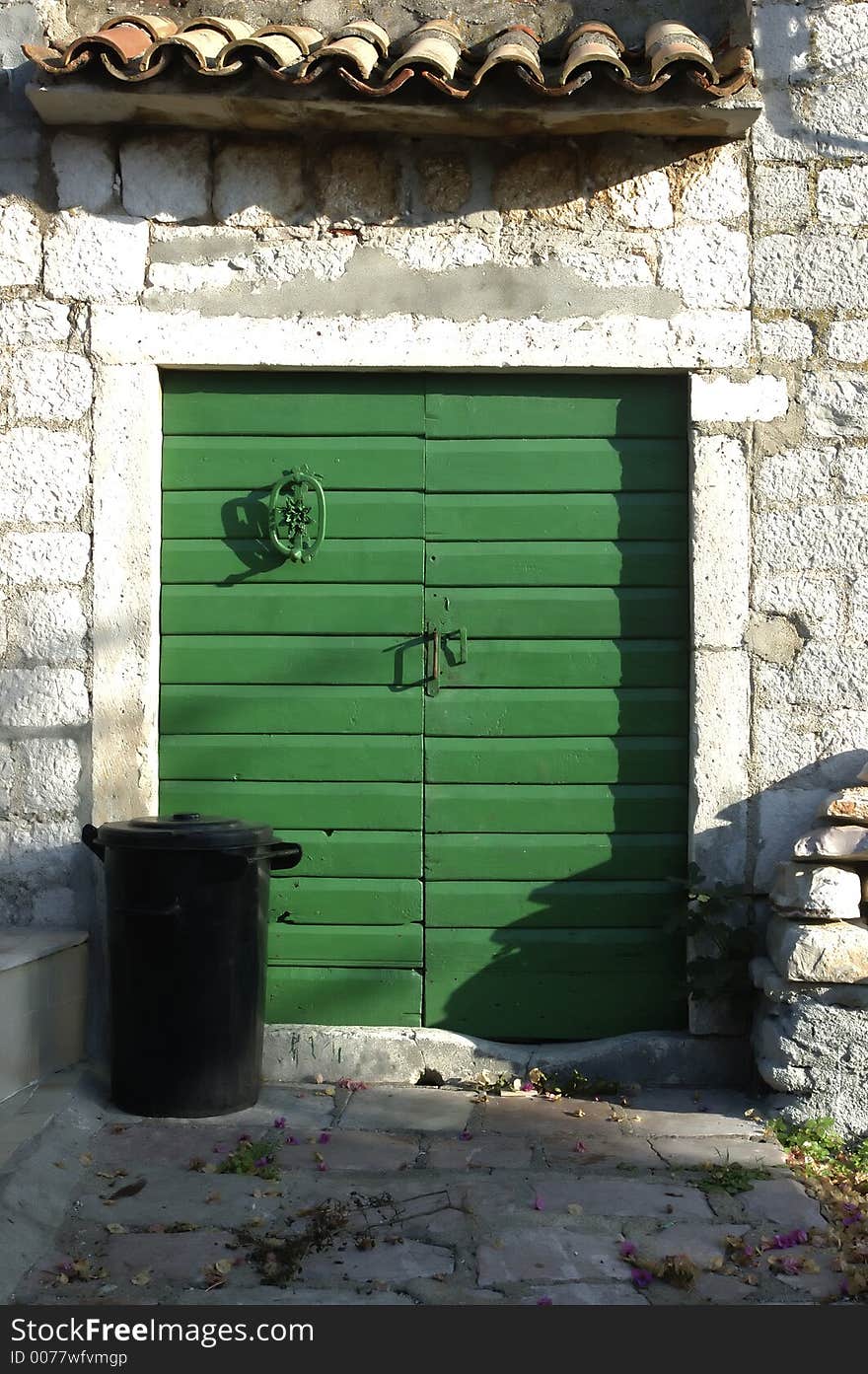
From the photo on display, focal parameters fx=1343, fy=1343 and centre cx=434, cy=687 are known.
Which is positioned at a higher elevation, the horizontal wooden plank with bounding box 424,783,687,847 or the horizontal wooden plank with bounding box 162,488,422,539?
the horizontal wooden plank with bounding box 162,488,422,539

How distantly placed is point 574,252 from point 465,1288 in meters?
3.53

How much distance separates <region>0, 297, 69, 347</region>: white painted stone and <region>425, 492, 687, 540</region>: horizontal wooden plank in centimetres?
151

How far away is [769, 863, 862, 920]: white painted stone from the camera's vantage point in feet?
14.4

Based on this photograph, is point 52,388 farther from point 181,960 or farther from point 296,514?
point 181,960

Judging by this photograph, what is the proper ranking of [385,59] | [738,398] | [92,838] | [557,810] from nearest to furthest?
[92,838] → [385,59] → [738,398] → [557,810]

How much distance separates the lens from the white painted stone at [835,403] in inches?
193

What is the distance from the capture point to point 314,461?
16.6 ft

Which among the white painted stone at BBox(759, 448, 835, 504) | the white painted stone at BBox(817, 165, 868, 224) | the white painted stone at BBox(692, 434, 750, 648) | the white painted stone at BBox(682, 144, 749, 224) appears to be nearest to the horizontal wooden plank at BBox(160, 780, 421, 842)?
the white painted stone at BBox(692, 434, 750, 648)

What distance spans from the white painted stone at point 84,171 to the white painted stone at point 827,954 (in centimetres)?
361

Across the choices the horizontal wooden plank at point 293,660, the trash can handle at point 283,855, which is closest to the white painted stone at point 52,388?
the horizontal wooden plank at point 293,660

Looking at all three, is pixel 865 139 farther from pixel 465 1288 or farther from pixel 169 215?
pixel 465 1288

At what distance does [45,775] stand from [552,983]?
2.04 meters

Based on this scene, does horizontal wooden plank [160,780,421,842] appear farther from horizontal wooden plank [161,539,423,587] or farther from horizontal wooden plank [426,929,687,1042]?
horizontal wooden plank [161,539,423,587]

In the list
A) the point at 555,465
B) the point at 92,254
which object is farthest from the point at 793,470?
the point at 92,254
